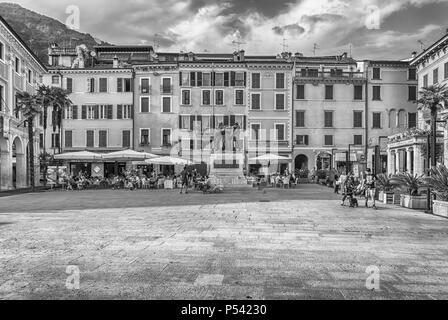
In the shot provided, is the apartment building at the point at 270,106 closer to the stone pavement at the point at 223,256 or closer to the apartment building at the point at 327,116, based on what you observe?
the apartment building at the point at 327,116

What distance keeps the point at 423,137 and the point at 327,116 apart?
2002cm

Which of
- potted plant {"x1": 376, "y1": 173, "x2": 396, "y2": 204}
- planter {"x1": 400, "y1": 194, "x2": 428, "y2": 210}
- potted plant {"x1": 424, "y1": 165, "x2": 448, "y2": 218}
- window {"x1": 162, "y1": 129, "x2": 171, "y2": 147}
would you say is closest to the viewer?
potted plant {"x1": 424, "y1": 165, "x2": 448, "y2": 218}

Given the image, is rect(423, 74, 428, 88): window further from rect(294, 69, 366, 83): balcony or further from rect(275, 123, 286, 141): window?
rect(275, 123, 286, 141): window

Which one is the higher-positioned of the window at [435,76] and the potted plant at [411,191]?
the window at [435,76]

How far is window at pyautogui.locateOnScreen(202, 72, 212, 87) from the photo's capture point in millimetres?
51719

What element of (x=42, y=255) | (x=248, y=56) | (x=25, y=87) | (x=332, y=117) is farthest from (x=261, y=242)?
(x=248, y=56)

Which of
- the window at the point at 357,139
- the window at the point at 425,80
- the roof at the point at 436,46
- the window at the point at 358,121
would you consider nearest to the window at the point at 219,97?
the window at the point at 358,121

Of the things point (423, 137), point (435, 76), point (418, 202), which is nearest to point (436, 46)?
point (435, 76)

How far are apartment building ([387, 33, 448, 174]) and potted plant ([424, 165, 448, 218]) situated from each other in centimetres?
1491

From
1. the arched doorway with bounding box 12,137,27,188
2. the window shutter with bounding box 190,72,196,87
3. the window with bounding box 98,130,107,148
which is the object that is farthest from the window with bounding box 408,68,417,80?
the arched doorway with bounding box 12,137,27,188

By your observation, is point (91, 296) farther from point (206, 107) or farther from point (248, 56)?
point (248, 56)

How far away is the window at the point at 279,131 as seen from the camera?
5169 cm

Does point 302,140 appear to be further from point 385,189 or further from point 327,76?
point 385,189

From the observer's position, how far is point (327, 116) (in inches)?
2056
